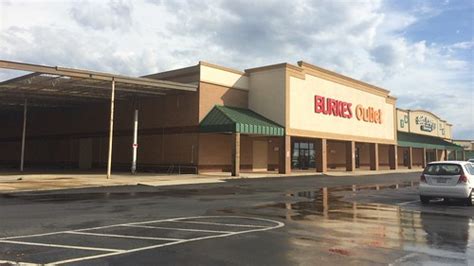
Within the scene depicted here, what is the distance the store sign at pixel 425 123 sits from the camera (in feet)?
219

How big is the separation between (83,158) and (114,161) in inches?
217

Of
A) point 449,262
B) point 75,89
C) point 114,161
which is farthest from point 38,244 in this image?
point 114,161

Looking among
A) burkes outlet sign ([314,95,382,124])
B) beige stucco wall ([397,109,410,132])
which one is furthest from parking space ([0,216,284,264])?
beige stucco wall ([397,109,410,132])

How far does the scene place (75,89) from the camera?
33469mm

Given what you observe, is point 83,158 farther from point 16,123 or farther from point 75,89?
point 16,123

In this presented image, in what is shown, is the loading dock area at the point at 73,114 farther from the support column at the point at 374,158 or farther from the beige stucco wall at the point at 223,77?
the support column at the point at 374,158

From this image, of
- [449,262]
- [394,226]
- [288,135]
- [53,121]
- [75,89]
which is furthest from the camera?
[53,121]

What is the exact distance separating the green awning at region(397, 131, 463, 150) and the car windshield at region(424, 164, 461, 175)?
139ft

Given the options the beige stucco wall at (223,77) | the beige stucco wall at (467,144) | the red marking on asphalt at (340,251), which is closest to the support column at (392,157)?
the beige stucco wall at (223,77)

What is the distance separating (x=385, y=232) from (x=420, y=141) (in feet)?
188

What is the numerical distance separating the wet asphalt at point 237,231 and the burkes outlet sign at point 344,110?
24.7 meters

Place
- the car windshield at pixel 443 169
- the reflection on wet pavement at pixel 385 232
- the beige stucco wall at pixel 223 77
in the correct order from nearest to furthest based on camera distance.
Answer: the reflection on wet pavement at pixel 385 232
the car windshield at pixel 443 169
the beige stucco wall at pixel 223 77

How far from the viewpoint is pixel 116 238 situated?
9.09 m

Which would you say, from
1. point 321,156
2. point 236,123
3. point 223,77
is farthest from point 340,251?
point 321,156
